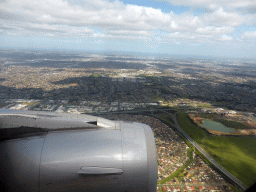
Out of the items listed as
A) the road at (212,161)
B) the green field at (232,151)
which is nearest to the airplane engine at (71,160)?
the road at (212,161)

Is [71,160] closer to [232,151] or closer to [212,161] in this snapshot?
[212,161]

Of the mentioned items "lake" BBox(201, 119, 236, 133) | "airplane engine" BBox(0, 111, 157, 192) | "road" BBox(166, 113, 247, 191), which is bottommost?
"road" BBox(166, 113, 247, 191)

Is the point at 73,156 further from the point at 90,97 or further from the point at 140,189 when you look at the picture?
the point at 90,97

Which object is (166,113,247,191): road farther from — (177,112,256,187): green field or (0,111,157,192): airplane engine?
(0,111,157,192): airplane engine

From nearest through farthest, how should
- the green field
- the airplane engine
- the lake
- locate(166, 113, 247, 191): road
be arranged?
the airplane engine < locate(166, 113, 247, 191): road < the green field < the lake


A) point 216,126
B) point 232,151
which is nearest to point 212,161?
point 232,151

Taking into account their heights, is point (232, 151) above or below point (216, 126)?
below

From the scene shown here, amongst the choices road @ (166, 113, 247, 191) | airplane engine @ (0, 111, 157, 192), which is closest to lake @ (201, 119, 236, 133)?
road @ (166, 113, 247, 191)
